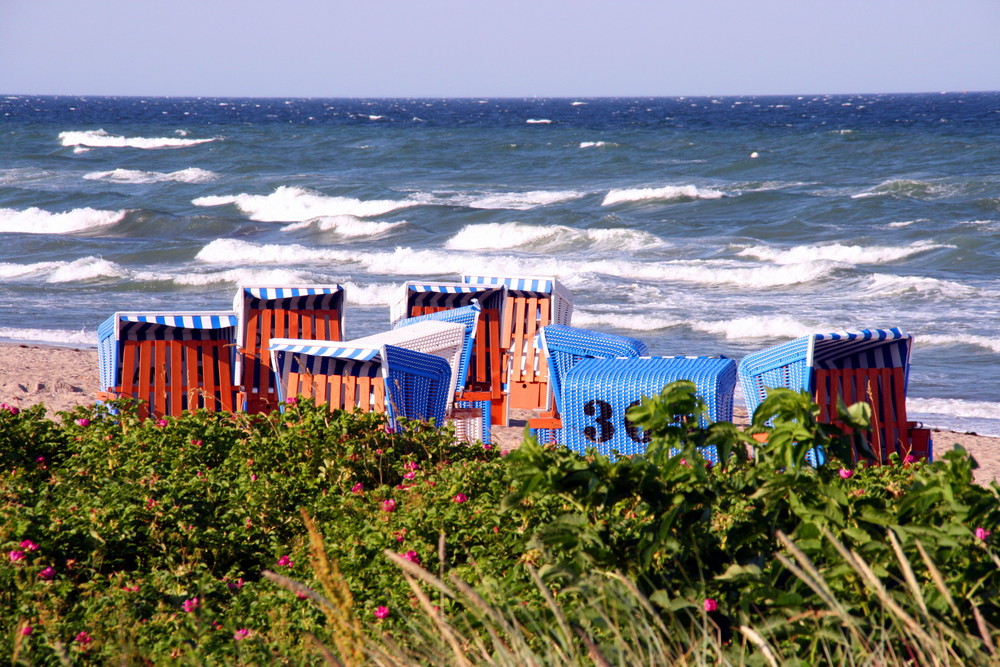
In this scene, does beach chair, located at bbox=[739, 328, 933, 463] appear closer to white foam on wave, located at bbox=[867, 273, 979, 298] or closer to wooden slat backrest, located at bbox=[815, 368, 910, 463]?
wooden slat backrest, located at bbox=[815, 368, 910, 463]

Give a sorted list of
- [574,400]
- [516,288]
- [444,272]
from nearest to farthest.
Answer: [574,400] < [516,288] < [444,272]

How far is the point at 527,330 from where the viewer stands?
25.5 ft

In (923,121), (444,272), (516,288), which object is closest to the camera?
(516,288)

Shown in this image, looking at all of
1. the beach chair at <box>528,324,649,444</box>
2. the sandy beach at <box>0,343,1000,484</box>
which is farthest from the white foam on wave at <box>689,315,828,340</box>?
the beach chair at <box>528,324,649,444</box>

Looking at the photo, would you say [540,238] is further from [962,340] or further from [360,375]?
[360,375]

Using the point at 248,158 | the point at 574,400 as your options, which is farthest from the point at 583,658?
the point at 248,158

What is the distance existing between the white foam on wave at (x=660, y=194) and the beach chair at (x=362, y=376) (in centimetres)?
2285

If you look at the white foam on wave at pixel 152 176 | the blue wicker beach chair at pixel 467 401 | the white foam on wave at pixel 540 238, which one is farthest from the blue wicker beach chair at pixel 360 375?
the white foam on wave at pixel 152 176

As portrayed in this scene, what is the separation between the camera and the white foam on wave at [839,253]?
19.2 m

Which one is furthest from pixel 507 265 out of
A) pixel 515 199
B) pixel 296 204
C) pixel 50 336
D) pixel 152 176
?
pixel 152 176

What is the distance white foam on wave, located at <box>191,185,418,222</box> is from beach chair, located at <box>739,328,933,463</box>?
75.5ft

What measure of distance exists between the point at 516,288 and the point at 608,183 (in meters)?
25.5

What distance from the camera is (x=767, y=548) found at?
2621 mm

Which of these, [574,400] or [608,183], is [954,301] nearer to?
[574,400]
